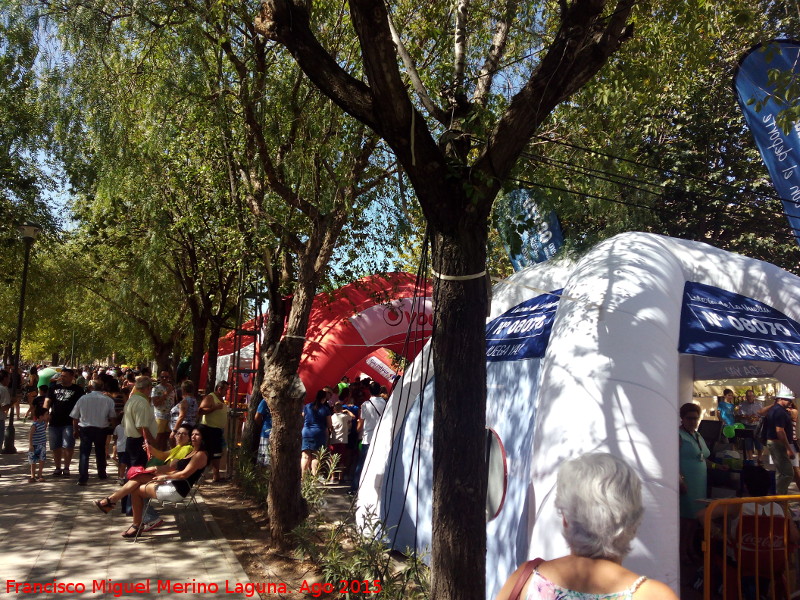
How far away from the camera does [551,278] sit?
8.53 metres

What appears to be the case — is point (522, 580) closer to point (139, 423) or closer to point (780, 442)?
point (139, 423)

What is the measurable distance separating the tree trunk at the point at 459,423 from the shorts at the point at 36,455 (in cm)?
979

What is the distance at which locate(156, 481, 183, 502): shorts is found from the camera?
8672 millimetres

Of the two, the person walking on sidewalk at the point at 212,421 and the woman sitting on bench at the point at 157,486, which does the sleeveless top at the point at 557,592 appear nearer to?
the woman sitting on bench at the point at 157,486

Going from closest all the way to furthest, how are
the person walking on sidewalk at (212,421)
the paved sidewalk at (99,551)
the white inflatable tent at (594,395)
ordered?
the white inflatable tent at (594,395)
the paved sidewalk at (99,551)
the person walking on sidewalk at (212,421)

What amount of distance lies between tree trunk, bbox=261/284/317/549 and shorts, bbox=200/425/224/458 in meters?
2.74

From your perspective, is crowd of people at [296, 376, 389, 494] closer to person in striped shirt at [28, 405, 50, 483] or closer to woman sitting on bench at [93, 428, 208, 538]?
woman sitting on bench at [93, 428, 208, 538]

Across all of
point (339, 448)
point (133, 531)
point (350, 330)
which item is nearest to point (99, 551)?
point (133, 531)

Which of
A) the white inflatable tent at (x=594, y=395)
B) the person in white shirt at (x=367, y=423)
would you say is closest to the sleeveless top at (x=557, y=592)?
the white inflatable tent at (x=594, y=395)

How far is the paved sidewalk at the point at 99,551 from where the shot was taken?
22.0 feet

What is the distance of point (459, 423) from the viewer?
14.3 feet

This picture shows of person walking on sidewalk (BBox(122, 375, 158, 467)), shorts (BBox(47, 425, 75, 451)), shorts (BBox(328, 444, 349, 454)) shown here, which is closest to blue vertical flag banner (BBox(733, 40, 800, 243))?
shorts (BBox(328, 444, 349, 454))

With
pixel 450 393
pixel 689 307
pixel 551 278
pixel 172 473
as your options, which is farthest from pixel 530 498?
pixel 172 473

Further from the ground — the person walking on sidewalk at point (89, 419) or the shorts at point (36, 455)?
the person walking on sidewalk at point (89, 419)
